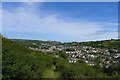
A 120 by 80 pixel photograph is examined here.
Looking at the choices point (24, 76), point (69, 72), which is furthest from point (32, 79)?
point (69, 72)

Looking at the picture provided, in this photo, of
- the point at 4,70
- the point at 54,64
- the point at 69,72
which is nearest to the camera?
the point at 4,70

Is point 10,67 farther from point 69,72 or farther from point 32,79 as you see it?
point 69,72

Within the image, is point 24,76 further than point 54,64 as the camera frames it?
No

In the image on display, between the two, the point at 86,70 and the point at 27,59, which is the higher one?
the point at 27,59

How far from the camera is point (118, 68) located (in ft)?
93.4

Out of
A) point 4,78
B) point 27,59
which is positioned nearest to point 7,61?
point 4,78

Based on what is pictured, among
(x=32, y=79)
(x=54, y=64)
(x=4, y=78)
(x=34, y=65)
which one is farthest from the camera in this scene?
(x=54, y=64)

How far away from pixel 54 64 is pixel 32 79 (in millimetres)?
16755

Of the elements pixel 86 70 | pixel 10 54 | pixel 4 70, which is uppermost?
pixel 10 54

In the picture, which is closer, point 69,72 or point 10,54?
point 10,54

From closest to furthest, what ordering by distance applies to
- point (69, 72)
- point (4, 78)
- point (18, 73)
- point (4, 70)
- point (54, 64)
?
point (4, 78), point (4, 70), point (18, 73), point (69, 72), point (54, 64)

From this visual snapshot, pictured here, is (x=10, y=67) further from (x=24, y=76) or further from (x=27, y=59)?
(x=27, y=59)

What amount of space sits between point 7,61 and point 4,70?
→ 968 millimetres

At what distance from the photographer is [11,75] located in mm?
16766
